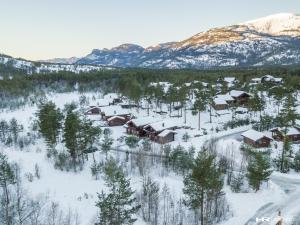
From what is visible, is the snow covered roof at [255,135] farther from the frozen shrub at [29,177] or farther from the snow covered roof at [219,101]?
the frozen shrub at [29,177]

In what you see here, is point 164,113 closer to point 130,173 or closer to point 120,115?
point 120,115

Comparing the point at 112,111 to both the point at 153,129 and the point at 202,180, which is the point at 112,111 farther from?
the point at 202,180

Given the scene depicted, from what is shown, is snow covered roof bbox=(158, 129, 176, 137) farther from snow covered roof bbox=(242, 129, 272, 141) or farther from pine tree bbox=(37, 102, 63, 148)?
pine tree bbox=(37, 102, 63, 148)

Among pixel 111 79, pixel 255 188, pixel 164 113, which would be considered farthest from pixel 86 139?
pixel 111 79

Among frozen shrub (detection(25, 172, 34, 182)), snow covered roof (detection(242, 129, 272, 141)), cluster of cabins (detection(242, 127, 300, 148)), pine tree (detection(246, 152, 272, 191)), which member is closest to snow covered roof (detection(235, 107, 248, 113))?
cluster of cabins (detection(242, 127, 300, 148))

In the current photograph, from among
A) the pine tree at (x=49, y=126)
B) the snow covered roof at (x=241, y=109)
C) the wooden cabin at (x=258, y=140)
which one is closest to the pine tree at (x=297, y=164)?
the wooden cabin at (x=258, y=140)

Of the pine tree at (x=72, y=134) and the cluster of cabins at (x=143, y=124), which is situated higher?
the pine tree at (x=72, y=134)
